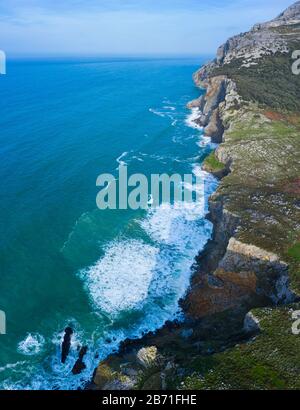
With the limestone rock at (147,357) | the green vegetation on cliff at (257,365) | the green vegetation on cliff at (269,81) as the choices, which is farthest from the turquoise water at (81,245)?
the green vegetation on cliff at (269,81)

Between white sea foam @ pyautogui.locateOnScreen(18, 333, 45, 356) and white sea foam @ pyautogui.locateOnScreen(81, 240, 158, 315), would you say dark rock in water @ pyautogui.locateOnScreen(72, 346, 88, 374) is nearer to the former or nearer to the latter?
white sea foam @ pyautogui.locateOnScreen(18, 333, 45, 356)

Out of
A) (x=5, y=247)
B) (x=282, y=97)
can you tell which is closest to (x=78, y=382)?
(x=5, y=247)

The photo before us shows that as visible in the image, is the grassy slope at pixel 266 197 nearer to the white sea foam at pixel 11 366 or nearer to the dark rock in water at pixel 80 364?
the dark rock in water at pixel 80 364

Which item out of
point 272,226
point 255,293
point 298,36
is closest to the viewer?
point 255,293

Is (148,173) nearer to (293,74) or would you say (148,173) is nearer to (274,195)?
(274,195)

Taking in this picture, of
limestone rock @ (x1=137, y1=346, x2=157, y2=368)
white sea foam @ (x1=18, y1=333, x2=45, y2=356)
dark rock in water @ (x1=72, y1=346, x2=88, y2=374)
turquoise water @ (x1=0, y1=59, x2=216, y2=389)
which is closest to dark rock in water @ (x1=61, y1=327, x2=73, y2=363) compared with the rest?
turquoise water @ (x1=0, y1=59, x2=216, y2=389)
